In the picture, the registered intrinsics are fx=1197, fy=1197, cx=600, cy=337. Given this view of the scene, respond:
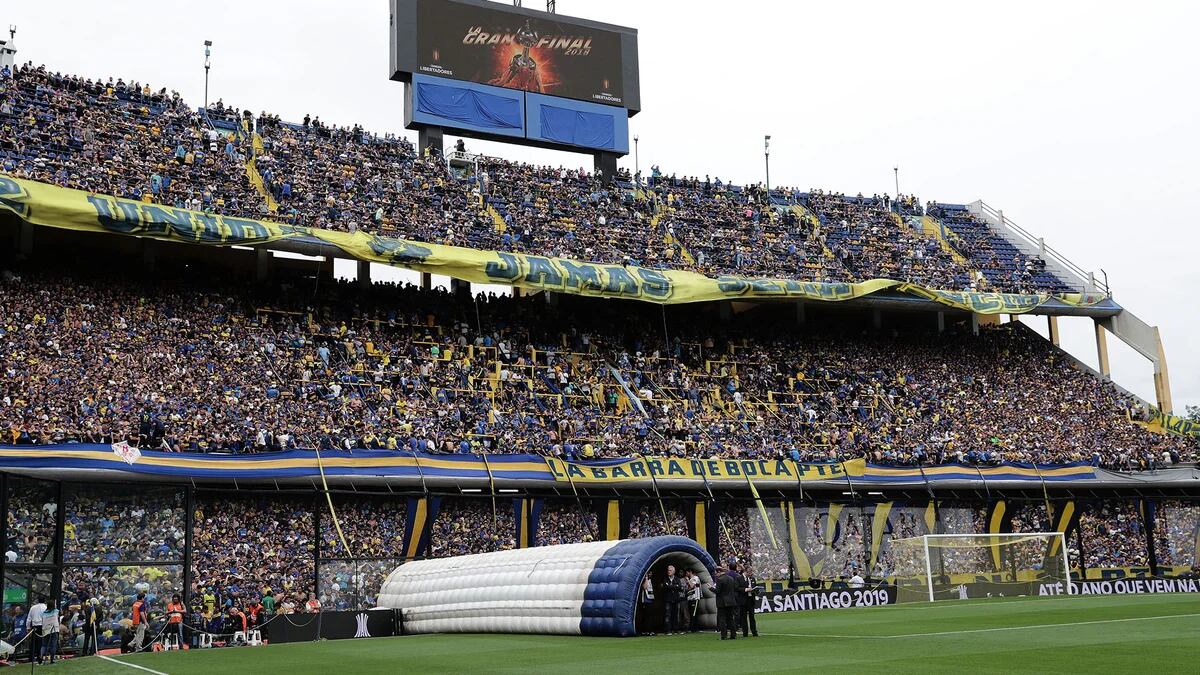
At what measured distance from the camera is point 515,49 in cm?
5303

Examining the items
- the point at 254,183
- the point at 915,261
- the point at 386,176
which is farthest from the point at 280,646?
the point at 915,261

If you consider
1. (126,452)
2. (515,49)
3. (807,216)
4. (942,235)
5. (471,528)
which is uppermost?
(515,49)

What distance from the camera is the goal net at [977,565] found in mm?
38000

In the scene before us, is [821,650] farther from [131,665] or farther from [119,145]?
[119,145]

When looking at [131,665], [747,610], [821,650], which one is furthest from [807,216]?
[131,665]

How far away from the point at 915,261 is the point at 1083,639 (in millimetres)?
37657

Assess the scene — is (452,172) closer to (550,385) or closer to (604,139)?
(604,139)

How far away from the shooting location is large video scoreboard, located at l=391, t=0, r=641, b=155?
50438 mm

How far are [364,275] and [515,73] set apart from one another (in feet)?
42.1

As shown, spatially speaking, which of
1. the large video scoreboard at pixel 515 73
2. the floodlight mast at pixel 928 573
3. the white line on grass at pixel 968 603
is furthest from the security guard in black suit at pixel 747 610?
the large video scoreboard at pixel 515 73

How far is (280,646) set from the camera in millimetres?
25891

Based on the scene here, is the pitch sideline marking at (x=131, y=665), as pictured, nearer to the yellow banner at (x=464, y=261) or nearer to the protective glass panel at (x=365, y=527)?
the protective glass panel at (x=365, y=527)

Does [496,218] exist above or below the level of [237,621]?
above

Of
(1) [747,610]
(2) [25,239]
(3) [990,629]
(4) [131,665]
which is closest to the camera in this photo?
(4) [131,665]
